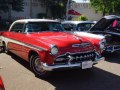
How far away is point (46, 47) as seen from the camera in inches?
235

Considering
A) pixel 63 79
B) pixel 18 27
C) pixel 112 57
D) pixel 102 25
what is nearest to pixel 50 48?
pixel 63 79

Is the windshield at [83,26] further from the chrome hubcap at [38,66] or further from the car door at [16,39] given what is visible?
the chrome hubcap at [38,66]

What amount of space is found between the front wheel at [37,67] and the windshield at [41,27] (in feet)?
3.55

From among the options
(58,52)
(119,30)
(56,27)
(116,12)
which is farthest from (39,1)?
(58,52)

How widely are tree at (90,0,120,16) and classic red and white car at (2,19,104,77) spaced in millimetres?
29648

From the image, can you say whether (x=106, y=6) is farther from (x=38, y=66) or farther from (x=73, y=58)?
(x=73, y=58)

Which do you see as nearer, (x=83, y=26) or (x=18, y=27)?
(x=18, y=27)

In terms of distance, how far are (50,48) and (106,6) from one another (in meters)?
31.9

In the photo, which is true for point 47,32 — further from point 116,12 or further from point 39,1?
point 116,12

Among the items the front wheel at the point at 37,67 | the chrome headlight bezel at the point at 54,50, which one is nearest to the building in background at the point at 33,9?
the front wheel at the point at 37,67

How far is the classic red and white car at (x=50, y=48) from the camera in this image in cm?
593

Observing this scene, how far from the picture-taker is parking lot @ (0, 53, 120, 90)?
5.79m

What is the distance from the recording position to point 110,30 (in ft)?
34.2

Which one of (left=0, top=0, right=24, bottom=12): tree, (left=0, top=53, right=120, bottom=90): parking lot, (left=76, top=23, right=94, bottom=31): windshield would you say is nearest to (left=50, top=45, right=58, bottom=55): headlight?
(left=0, top=53, right=120, bottom=90): parking lot
